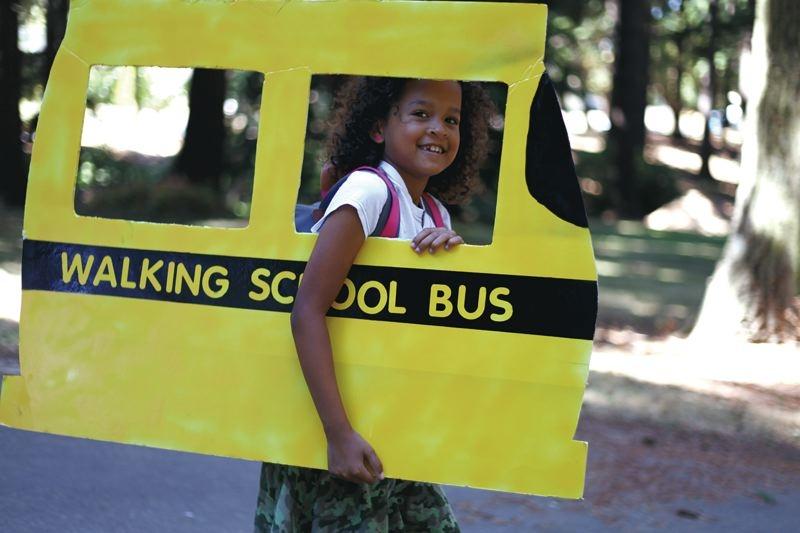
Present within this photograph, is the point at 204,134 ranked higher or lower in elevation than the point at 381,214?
higher

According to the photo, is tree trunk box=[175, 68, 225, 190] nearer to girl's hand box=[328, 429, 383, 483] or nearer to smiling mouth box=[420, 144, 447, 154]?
smiling mouth box=[420, 144, 447, 154]

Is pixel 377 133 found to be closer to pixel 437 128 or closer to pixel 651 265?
pixel 437 128

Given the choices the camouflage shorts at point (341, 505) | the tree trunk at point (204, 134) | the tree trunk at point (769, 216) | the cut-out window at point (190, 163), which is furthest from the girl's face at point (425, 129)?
the tree trunk at point (204, 134)

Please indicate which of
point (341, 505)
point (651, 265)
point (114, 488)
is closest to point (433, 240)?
point (341, 505)

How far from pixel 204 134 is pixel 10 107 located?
3288 millimetres

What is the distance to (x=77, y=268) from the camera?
2.42m

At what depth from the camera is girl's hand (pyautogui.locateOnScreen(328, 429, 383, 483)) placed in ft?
7.23

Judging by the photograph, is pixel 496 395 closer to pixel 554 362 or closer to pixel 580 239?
pixel 554 362

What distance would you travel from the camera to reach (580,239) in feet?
7.14

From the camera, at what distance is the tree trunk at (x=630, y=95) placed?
25.9m

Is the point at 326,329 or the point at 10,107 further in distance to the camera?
the point at 10,107

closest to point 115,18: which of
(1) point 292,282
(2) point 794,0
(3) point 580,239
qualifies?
(1) point 292,282

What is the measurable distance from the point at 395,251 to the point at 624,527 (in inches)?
98.6

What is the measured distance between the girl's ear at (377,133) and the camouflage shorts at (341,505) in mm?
762
